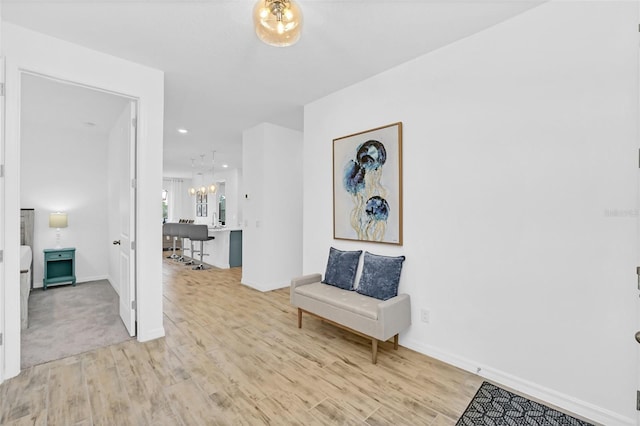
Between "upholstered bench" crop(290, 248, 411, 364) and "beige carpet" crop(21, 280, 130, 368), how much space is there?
1.95 meters

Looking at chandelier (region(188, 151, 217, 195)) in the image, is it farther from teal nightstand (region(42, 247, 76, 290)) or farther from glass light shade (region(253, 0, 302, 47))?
glass light shade (region(253, 0, 302, 47))

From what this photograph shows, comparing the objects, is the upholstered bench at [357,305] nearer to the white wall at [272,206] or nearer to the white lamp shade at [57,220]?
the white wall at [272,206]

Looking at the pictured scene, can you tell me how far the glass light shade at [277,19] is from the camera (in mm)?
1672

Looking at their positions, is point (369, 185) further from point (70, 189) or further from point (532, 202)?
point (70, 189)

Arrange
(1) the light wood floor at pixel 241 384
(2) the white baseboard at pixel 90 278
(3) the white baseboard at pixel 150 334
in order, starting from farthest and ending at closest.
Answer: (2) the white baseboard at pixel 90 278 < (3) the white baseboard at pixel 150 334 < (1) the light wood floor at pixel 241 384

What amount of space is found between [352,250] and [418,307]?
3.07 feet

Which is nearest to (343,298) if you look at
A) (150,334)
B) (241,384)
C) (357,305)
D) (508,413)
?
(357,305)

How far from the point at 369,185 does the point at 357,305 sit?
Result: 4.13ft

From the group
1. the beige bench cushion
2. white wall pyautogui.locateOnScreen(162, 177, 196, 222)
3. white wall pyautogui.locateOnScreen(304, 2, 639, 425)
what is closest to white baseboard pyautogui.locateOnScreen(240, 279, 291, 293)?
the beige bench cushion

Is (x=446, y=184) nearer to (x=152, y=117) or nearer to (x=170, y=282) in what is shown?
(x=152, y=117)

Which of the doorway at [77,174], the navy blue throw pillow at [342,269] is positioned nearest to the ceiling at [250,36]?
the doorway at [77,174]

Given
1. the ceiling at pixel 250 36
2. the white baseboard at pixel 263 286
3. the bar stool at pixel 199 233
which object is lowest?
the white baseboard at pixel 263 286

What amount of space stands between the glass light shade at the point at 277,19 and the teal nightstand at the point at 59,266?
531 centimetres

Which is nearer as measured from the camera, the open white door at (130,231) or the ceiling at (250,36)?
the ceiling at (250,36)
